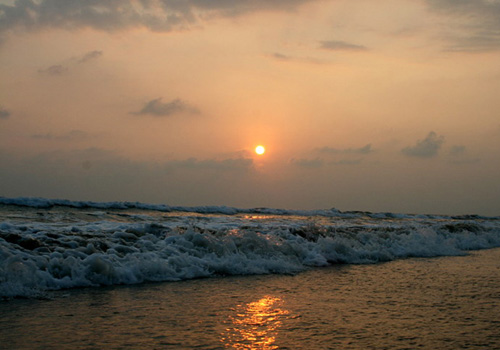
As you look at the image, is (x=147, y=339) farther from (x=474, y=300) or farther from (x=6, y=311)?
(x=474, y=300)

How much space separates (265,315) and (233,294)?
4.96 feet

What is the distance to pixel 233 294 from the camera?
740 cm

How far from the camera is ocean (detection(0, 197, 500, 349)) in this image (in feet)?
16.3

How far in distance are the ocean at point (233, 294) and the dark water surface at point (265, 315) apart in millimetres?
19

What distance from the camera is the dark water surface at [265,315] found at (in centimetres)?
481

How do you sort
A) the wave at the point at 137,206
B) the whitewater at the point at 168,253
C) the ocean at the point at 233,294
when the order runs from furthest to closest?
the wave at the point at 137,206 < the whitewater at the point at 168,253 < the ocean at the point at 233,294

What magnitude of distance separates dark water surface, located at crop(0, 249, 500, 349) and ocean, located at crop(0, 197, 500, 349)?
0.02 meters

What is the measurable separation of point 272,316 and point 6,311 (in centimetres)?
334

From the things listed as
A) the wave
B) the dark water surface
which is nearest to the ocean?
the dark water surface

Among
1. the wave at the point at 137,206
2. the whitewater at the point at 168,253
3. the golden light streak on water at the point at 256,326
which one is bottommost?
the golden light streak on water at the point at 256,326

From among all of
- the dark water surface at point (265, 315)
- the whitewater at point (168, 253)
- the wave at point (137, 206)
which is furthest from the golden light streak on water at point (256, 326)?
the wave at point (137, 206)

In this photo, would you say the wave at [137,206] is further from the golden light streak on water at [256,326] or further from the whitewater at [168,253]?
the golden light streak on water at [256,326]

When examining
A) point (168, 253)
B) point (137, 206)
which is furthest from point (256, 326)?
point (137, 206)

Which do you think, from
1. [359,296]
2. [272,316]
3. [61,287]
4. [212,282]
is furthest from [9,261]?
[359,296]
